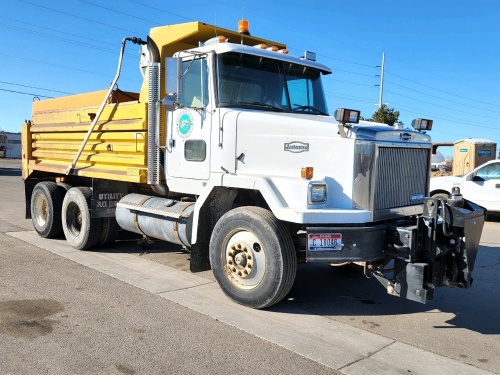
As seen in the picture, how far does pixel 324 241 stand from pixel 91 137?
4.80m

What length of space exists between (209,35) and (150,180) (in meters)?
2.17

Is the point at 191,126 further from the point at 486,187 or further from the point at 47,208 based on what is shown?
the point at 486,187

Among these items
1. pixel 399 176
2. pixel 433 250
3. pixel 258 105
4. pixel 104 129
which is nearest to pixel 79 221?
pixel 104 129

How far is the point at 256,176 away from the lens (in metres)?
5.19

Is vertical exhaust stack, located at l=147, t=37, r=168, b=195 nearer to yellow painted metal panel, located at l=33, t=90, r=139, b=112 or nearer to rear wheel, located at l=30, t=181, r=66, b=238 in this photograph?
yellow painted metal panel, located at l=33, t=90, r=139, b=112

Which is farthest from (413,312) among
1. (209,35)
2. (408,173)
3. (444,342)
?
(209,35)

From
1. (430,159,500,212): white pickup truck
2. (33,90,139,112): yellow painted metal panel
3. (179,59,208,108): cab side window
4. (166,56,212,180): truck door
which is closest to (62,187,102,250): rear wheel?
(33,90,139,112): yellow painted metal panel

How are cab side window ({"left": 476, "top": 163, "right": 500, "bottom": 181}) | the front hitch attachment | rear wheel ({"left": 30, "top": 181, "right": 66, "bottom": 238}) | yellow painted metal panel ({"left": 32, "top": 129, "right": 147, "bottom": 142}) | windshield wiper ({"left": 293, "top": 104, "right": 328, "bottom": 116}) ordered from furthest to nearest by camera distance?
cab side window ({"left": 476, "top": 163, "right": 500, "bottom": 181}), rear wheel ({"left": 30, "top": 181, "right": 66, "bottom": 238}), yellow painted metal panel ({"left": 32, "top": 129, "right": 147, "bottom": 142}), windshield wiper ({"left": 293, "top": 104, "right": 328, "bottom": 116}), the front hitch attachment

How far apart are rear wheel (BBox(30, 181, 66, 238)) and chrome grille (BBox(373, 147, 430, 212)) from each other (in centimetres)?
610

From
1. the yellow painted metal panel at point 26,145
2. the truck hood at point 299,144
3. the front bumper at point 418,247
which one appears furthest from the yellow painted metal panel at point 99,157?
the front bumper at point 418,247

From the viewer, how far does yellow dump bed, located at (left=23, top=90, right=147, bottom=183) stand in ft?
22.3

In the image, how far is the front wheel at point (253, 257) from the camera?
15.8 ft

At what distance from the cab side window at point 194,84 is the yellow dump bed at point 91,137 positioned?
86cm

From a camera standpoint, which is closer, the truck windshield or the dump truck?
the dump truck
